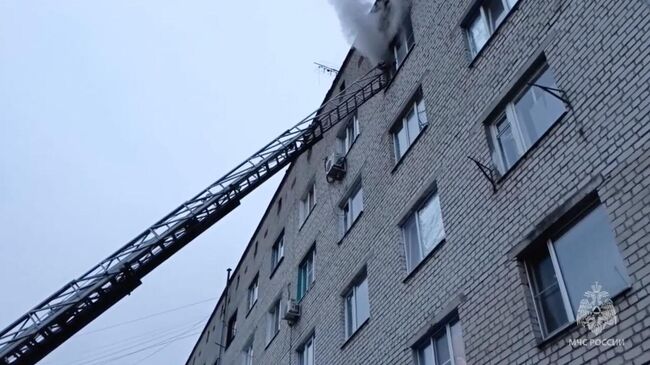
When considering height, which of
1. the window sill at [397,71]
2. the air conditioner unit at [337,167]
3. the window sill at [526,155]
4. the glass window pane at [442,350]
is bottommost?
the glass window pane at [442,350]

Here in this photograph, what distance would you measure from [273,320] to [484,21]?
10.9 metres

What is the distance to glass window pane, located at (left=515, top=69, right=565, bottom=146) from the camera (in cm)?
738

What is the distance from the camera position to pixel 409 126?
11.9 m

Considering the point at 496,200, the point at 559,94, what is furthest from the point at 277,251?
the point at 559,94

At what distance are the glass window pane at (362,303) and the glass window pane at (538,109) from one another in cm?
472

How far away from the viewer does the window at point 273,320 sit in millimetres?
16812

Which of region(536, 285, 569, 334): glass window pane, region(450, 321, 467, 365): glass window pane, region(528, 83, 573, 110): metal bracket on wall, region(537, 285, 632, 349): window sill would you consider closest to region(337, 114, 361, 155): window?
region(450, 321, 467, 365): glass window pane

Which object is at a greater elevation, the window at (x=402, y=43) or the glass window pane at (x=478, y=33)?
the window at (x=402, y=43)

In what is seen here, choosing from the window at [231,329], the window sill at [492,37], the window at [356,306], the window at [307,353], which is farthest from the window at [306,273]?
the window sill at [492,37]

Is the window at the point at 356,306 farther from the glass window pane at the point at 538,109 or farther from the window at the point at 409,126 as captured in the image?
the glass window pane at the point at 538,109

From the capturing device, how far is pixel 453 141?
9.30 m

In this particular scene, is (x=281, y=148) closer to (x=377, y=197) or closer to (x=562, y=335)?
(x=377, y=197)

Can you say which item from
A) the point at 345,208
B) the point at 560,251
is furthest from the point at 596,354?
the point at 345,208

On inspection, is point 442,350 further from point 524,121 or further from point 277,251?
point 277,251
